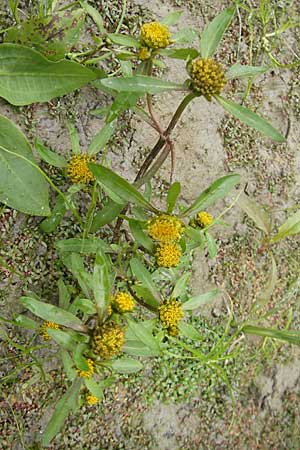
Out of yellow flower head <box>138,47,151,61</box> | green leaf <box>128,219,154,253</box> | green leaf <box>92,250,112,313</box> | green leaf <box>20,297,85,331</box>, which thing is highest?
yellow flower head <box>138,47,151,61</box>

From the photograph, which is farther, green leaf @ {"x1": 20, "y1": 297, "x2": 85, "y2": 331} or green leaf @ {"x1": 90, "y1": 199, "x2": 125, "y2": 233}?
green leaf @ {"x1": 90, "y1": 199, "x2": 125, "y2": 233}

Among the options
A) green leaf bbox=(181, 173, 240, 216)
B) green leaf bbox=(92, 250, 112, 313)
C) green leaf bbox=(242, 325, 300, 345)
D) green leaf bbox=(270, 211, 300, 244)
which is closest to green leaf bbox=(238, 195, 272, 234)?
green leaf bbox=(270, 211, 300, 244)

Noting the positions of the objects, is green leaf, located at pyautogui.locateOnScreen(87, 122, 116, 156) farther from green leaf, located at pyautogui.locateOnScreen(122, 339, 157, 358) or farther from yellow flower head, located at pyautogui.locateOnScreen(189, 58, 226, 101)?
green leaf, located at pyautogui.locateOnScreen(122, 339, 157, 358)

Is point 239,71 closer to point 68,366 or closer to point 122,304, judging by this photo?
point 122,304

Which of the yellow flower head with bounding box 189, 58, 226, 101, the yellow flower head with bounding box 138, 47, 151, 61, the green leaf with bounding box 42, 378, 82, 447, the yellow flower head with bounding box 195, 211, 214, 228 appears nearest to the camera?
the yellow flower head with bounding box 189, 58, 226, 101

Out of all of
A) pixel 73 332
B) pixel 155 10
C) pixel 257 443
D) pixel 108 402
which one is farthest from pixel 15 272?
pixel 257 443

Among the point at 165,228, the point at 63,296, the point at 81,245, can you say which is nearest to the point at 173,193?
the point at 165,228

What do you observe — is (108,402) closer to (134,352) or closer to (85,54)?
(134,352)

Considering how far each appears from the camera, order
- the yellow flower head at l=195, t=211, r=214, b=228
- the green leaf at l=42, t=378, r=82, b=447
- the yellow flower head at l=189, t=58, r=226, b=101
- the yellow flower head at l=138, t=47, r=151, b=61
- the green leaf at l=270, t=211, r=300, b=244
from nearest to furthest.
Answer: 1. the yellow flower head at l=189, t=58, r=226, b=101
2. the yellow flower head at l=138, t=47, r=151, b=61
3. the green leaf at l=42, t=378, r=82, b=447
4. the yellow flower head at l=195, t=211, r=214, b=228
5. the green leaf at l=270, t=211, r=300, b=244

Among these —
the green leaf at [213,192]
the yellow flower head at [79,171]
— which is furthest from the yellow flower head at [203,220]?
the yellow flower head at [79,171]
